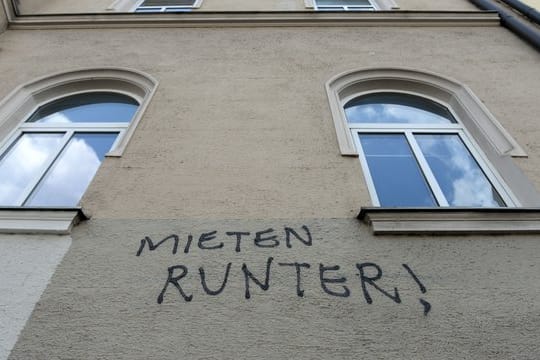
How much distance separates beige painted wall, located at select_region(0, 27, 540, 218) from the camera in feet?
10.1

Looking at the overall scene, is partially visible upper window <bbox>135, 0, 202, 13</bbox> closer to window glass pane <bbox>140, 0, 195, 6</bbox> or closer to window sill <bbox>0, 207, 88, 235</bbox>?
window glass pane <bbox>140, 0, 195, 6</bbox>

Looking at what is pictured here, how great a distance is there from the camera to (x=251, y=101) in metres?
4.19

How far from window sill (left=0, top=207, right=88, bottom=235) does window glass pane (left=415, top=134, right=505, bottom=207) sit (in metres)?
3.21

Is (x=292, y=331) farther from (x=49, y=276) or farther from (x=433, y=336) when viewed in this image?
(x=49, y=276)

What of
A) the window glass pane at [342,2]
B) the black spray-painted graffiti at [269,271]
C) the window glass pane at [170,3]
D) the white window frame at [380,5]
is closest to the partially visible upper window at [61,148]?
the black spray-painted graffiti at [269,271]

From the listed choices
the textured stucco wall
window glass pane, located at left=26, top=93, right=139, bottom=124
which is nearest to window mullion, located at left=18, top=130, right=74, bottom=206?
window glass pane, located at left=26, top=93, right=139, bottom=124

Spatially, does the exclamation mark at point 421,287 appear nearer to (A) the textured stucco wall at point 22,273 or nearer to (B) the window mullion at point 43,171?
(A) the textured stucco wall at point 22,273

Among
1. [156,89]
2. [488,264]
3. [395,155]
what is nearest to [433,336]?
[488,264]

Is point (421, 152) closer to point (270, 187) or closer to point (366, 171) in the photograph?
point (366, 171)

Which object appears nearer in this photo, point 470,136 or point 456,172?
point 456,172

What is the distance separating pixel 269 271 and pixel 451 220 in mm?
1427

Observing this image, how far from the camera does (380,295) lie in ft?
7.74

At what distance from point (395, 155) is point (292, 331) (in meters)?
2.36

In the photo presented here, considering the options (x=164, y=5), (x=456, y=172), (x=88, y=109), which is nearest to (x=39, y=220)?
(x=88, y=109)
